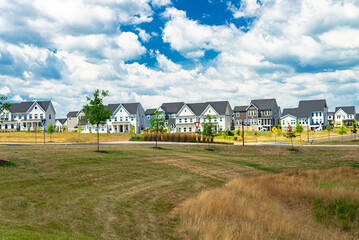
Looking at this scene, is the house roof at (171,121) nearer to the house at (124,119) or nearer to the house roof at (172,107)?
the house roof at (172,107)

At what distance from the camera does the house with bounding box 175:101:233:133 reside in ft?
299

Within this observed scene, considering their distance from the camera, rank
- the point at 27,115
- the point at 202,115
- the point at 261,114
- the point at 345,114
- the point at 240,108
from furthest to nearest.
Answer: the point at 345,114 → the point at 240,108 → the point at 261,114 → the point at 27,115 → the point at 202,115

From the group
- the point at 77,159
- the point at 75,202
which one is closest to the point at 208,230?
the point at 75,202

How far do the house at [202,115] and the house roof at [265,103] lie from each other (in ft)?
42.3

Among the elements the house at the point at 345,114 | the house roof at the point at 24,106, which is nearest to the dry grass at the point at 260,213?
the house roof at the point at 24,106

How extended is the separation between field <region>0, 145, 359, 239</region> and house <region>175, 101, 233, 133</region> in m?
67.1

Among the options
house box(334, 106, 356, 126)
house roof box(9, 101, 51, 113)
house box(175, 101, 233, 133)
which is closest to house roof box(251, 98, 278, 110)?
house box(175, 101, 233, 133)

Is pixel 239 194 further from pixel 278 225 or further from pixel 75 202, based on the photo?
pixel 75 202

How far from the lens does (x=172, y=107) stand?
10494 centimetres

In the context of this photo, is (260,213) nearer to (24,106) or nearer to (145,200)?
(145,200)

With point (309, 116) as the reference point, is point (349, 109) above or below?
above

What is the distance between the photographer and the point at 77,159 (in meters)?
20.3

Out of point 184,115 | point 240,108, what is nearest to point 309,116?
point 240,108

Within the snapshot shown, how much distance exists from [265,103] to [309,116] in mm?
20321
